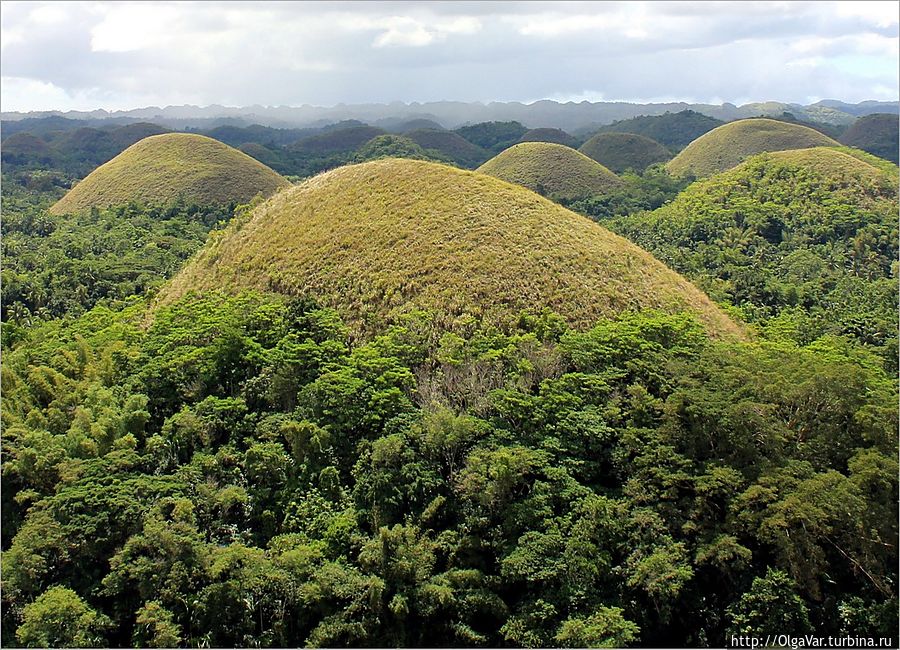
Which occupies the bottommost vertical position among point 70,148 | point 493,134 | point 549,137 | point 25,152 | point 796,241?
point 796,241

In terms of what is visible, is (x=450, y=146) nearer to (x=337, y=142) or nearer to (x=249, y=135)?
(x=337, y=142)

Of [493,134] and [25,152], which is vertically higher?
[493,134]

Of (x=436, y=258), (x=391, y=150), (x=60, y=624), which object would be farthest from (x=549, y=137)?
(x=60, y=624)

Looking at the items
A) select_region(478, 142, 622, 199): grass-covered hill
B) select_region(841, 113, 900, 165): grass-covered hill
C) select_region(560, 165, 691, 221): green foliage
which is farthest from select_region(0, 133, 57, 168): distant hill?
select_region(841, 113, 900, 165): grass-covered hill

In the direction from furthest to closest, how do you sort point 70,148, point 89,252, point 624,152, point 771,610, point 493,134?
1. point 493,134
2. point 70,148
3. point 624,152
4. point 89,252
5. point 771,610

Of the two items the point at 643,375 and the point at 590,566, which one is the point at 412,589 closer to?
the point at 590,566

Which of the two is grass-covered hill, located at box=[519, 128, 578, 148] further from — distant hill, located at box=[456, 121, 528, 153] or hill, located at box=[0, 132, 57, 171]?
hill, located at box=[0, 132, 57, 171]

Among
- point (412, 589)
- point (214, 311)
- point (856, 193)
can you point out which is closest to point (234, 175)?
point (214, 311)
